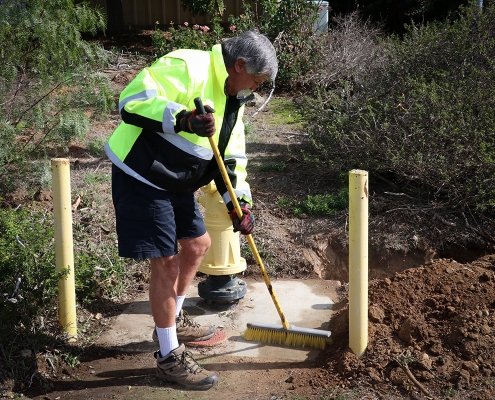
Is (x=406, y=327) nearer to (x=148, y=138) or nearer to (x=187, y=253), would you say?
(x=187, y=253)

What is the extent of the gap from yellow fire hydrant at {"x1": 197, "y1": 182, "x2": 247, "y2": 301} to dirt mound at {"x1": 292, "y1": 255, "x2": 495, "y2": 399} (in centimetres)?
79

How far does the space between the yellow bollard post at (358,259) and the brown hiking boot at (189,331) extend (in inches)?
37.8

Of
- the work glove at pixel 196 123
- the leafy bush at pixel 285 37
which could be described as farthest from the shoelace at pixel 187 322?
the leafy bush at pixel 285 37

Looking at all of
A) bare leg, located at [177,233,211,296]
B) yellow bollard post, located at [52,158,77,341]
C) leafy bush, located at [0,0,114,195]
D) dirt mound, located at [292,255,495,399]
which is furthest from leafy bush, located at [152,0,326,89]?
bare leg, located at [177,233,211,296]

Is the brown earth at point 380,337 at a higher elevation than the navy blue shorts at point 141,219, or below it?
below

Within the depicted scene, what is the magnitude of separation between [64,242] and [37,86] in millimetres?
2563

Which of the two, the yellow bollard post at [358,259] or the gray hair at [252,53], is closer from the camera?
the gray hair at [252,53]

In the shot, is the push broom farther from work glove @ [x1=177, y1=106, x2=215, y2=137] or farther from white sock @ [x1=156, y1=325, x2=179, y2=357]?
work glove @ [x1=177, y1=106, x2=215, y2=137]

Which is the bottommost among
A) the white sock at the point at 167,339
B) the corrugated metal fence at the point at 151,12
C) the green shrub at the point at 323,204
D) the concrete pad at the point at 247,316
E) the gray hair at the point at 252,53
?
the concrete pad at the point at 247,316

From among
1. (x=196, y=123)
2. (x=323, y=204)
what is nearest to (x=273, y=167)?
(x=323, y=204)

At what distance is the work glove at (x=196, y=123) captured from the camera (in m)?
3.29

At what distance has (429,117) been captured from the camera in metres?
5.98

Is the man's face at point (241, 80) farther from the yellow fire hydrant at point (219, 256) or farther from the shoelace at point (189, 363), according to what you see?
the shoelace at point (189, 363)

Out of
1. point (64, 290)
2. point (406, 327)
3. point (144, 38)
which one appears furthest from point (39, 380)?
point (144, 38)
